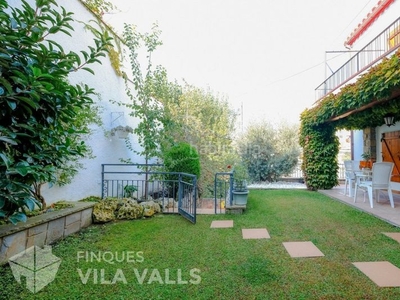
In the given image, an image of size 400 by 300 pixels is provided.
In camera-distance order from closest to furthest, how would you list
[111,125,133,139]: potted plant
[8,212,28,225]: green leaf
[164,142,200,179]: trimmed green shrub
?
1. [8,212,28,225]: green leaf
2. [111,125,133,139]: potted plant
3. [164,142,200,179]: trimmed green shrub

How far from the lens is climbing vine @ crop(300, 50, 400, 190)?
4047 millimetres

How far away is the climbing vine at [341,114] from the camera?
4.05 metres

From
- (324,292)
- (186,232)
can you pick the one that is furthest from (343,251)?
(186,232)

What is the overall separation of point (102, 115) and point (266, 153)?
693 centimetres

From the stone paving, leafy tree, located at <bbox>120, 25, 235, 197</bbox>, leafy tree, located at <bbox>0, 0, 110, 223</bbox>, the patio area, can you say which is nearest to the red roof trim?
leafy tree, located at <bbox>120, 25, 235, 197</bbox>

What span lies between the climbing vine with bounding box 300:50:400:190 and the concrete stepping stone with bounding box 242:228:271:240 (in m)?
3.18

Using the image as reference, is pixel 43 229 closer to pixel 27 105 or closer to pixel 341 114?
pixel 27 105

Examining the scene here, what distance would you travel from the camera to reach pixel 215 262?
2.67 m

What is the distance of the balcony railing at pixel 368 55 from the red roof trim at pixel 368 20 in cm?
111

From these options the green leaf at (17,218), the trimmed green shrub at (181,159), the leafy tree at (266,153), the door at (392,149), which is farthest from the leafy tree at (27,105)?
the door at (392,149)

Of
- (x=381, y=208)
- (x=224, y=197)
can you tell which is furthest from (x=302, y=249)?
(x=224, y=197)

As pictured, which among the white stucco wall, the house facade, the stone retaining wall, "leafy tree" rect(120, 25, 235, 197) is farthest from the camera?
the house facade

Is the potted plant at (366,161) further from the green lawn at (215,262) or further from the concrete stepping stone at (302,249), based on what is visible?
the concrete stepping stone at (302,249)

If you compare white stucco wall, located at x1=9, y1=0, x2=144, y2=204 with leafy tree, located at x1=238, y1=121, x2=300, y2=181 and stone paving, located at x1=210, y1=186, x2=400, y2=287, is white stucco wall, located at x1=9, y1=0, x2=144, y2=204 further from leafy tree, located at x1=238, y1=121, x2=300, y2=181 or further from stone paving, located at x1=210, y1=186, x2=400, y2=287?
leafy tree, located at x1=238, y1=121, x2=300, y2=181
